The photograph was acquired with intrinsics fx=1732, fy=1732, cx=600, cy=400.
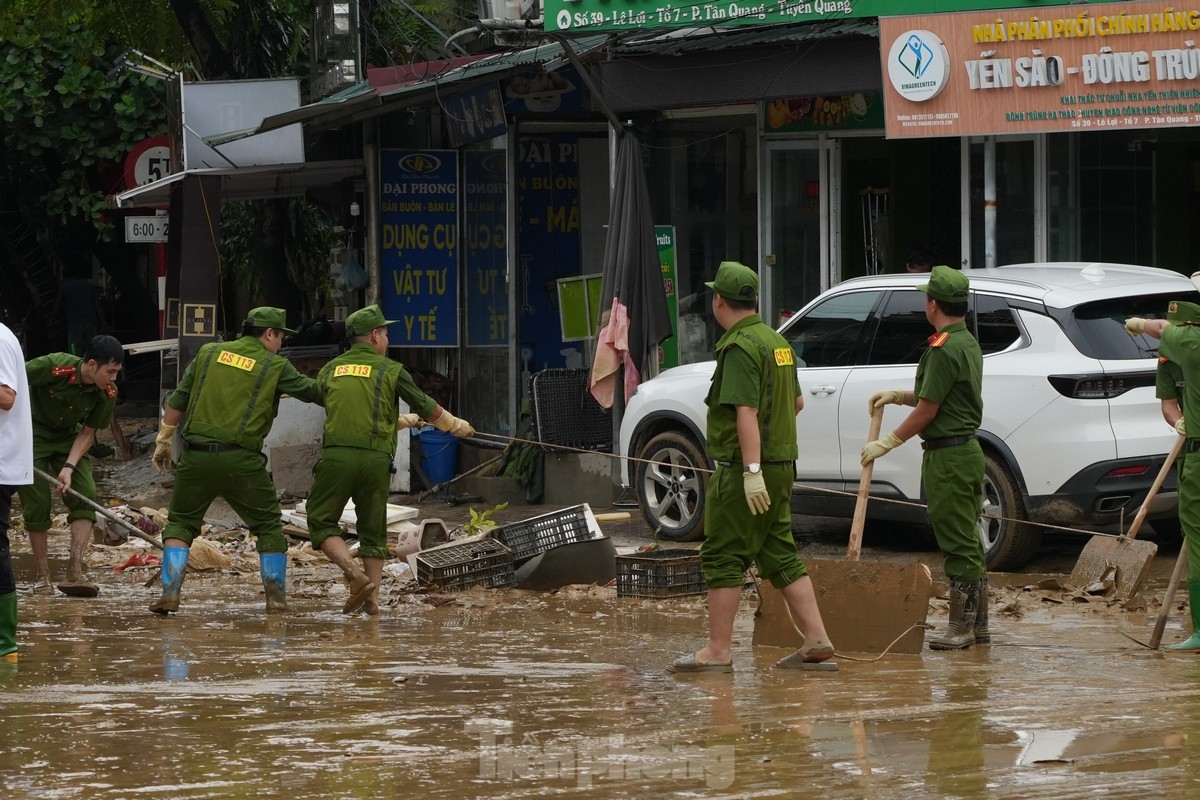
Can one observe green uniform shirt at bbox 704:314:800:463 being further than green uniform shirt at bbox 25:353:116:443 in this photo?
No

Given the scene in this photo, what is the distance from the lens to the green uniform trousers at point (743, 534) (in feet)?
25.3

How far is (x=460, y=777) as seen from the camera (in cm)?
576

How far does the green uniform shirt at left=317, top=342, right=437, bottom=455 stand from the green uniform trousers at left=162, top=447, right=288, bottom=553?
18.8 inches

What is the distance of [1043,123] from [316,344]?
820 centimetres

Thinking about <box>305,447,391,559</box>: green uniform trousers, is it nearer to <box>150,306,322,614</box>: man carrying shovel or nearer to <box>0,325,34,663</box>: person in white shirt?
<box>150,306,322,614</box>: man carrying shovel

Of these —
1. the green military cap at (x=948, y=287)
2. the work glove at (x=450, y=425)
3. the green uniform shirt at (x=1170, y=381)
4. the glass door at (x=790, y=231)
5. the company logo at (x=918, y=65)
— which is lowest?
the work glove at (x=450, y=425)

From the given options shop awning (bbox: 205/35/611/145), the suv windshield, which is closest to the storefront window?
shop awning (bbox: 205/35/611/145)

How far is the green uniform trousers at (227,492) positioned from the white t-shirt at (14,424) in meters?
1.71

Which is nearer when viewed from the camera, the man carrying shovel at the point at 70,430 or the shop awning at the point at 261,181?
the man carrying shovel at the point at 70,430

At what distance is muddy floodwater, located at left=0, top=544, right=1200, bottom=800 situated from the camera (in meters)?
5.70

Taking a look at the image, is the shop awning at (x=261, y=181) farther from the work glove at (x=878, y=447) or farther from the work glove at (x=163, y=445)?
the work glove at (x=878, y=447)

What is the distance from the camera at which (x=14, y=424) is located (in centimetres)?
820

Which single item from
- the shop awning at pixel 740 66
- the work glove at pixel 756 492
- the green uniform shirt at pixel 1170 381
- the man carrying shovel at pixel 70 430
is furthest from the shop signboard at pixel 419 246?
the work glove at pixel 756 492

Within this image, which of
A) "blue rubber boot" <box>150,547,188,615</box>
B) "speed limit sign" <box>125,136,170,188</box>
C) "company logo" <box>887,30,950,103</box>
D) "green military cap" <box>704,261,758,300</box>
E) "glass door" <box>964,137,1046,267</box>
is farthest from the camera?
"speed limit sign" <box>125,136,170,188</box>
